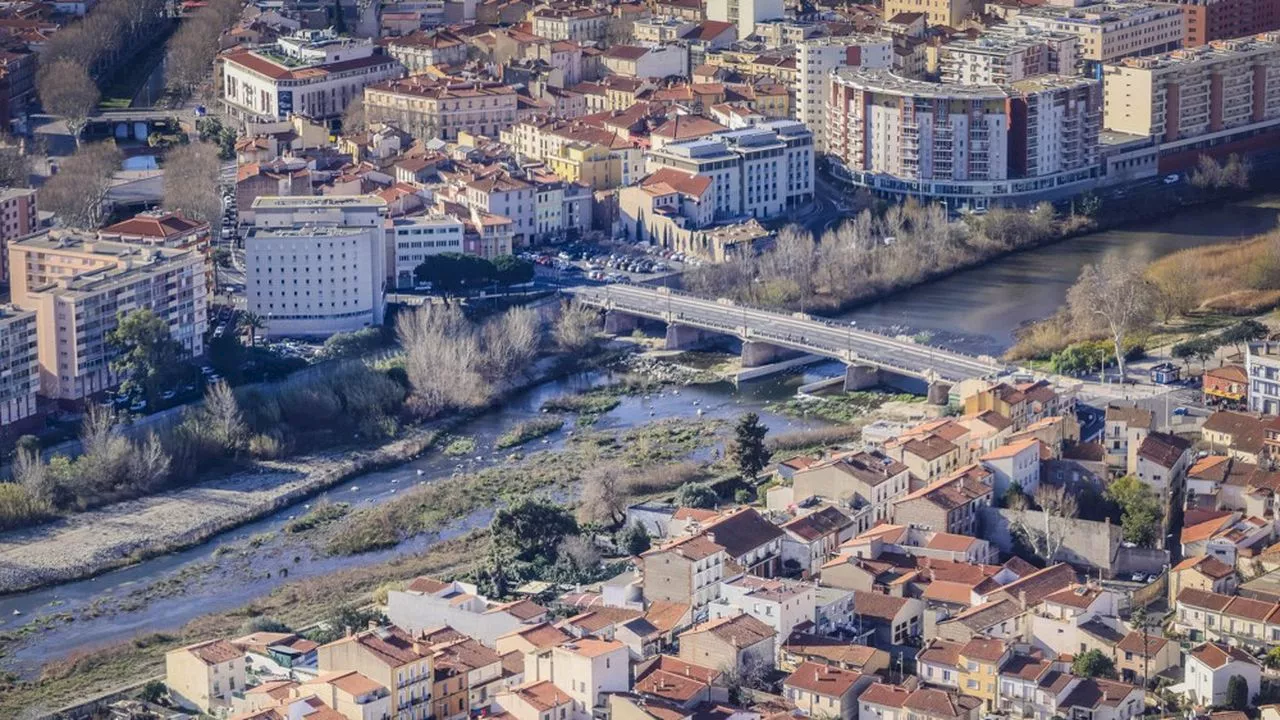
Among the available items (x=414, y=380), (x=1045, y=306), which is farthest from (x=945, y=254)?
(x=414, y=380)

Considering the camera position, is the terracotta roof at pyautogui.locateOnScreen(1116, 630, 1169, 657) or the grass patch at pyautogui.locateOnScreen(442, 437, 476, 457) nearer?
the terracotta roof at pyautogui.locateOnScreen(1116, 630, 1169, 657)

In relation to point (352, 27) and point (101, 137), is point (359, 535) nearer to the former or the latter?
point (101, 137)

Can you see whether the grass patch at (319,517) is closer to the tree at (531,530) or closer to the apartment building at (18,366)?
the tree at (531,530)

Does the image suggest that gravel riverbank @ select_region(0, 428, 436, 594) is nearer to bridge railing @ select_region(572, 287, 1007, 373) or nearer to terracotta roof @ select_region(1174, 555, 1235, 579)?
bridge railing @ select_region(572, 287, 1007, 373)

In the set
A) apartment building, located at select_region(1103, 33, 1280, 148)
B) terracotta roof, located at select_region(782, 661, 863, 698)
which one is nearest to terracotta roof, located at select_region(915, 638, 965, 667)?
terracotta roof, located at select_region(782, 661, 863, 698)

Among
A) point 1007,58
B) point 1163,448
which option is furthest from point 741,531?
point 1007,58

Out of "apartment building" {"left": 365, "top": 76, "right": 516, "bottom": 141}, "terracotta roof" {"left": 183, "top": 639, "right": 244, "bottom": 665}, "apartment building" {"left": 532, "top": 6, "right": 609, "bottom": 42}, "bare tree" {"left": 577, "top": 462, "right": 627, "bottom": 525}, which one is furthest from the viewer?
"apartment building" {"left": 532, "top": 6, "right": 609, "bottom": 42}

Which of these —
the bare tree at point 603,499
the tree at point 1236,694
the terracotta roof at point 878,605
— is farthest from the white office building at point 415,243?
the tree at point 1236,694

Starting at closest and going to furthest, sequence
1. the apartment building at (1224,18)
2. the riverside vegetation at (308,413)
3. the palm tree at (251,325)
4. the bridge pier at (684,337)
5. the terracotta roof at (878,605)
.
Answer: the terracotta roof at (878,605)
the riverside vegetation at (308,413)
the palm tree at (251,325)
the bridge pier at (684,337)
the apartment building at (1224,18)
